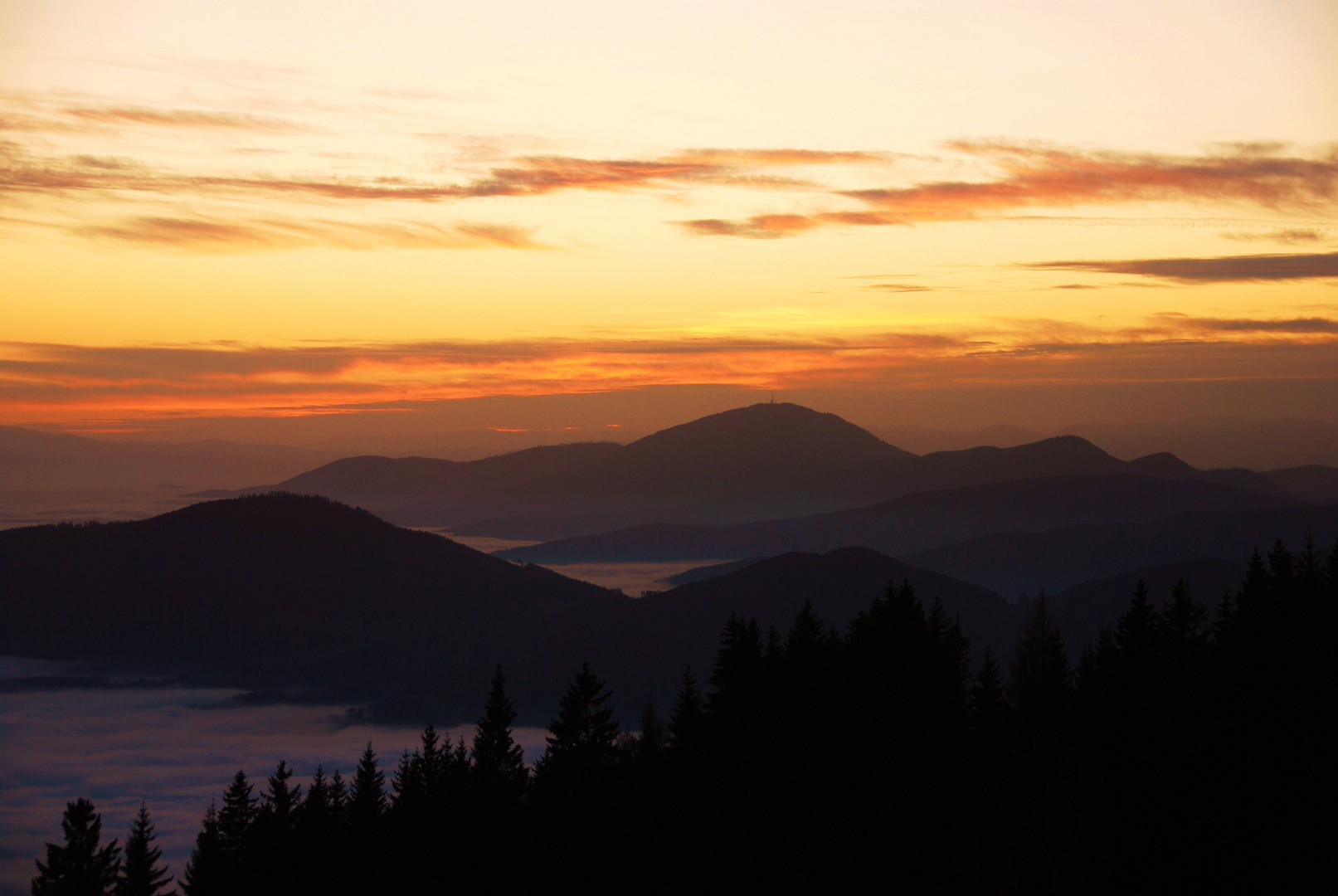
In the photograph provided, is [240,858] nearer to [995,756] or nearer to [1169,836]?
[995,756]

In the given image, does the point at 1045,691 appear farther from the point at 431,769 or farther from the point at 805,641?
the point at 431,769

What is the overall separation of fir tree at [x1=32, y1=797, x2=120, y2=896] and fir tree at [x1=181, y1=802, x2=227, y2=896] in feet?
23.2

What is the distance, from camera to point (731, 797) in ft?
141

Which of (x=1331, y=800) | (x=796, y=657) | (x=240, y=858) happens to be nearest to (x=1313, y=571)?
(x=1331, y=800)

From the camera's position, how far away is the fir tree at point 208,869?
5556cm

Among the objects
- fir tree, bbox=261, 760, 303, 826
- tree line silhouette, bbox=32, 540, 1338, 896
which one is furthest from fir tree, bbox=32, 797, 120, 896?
fir tree, bbox=261, 760, 303, 826

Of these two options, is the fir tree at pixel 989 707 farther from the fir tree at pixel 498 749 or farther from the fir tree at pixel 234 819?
the fir tree at pixel 234 819

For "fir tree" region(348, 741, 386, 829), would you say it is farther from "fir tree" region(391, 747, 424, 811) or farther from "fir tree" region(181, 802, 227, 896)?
"fir tree" region(181, 802, 227, 896)

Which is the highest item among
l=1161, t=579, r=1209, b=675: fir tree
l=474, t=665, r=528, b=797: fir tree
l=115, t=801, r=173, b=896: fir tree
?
l=1161, t=579, r=1209, b=675: fir tree

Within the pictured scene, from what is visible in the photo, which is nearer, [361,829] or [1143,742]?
[1143,742]

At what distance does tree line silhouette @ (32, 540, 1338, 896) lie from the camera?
118 ft

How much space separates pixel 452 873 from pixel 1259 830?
2965 cm

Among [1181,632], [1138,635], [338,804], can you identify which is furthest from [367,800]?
[1181,632]

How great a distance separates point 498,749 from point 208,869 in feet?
63.4
